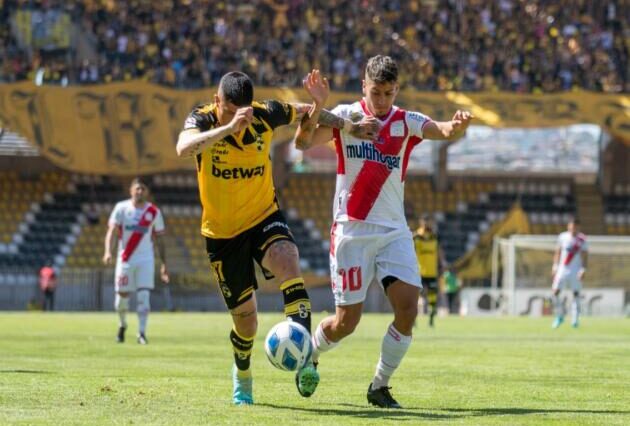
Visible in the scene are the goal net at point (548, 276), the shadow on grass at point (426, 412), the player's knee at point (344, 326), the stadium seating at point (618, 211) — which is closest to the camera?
the shadow on grass at point (426, 412)

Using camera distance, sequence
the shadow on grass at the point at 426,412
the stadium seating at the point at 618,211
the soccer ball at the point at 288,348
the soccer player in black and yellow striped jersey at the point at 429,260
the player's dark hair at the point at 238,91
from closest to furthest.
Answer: the soccer ball at the point at 288,348
the shadow on grass at the point at 426,412
the player's dark hair at the point at 238,91
the soccer player in black and yellow striped jersey at the point at 429,260
the stadium seating at the point at 618,211

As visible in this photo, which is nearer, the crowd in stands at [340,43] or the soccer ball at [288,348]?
A: the soccer ball at [288,348]

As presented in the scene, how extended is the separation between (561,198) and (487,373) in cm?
3390

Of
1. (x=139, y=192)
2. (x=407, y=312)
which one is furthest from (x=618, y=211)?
(x=407, y=312)

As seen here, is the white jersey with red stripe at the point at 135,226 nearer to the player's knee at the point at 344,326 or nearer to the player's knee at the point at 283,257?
the player's knee at the point at 344,326

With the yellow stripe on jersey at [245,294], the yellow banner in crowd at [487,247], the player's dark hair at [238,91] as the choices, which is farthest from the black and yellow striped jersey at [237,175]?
the yellow banner in crowd at [487,247]

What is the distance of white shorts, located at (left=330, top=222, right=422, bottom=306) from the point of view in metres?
10.5

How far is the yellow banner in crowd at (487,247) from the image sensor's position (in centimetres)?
4447

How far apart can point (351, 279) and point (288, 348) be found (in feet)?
3.96

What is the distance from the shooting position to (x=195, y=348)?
19.7 m

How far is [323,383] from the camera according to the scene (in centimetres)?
1294

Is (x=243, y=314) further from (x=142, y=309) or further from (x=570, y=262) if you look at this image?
(x=570, y=262)

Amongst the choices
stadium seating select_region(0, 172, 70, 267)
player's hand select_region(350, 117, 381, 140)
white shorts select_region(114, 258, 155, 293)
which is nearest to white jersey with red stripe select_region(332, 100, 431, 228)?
player's hand select_region(350, 117, 381, 140)

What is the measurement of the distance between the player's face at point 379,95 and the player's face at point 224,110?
1123mm
